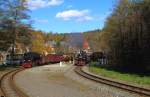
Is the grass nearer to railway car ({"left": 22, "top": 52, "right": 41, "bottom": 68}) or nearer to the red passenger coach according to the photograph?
the red passenger coach

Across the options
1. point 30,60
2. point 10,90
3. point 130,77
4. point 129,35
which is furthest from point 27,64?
point 10,90

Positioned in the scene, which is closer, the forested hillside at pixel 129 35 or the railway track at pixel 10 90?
the railway track at pixel 10 90

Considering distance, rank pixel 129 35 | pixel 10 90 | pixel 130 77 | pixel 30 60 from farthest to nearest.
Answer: pixel 30 60, pixel 129 35, pixel 130 77, pixel 10 90

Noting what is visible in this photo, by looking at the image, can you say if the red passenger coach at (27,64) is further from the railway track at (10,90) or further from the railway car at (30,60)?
the railway track at (10,90)

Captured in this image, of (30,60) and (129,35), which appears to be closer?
(129,35)

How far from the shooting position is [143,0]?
5022cm

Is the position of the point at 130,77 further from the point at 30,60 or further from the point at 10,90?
the point at 30,60

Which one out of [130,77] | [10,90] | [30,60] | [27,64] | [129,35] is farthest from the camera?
[30,60]

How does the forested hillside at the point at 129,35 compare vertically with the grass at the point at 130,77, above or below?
above

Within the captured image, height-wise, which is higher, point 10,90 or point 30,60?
point 30,60

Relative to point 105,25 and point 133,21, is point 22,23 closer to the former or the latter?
point 105,25

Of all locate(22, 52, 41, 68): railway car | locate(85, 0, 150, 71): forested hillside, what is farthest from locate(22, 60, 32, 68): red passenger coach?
locate(85, 0, 150, 71): forested hillside

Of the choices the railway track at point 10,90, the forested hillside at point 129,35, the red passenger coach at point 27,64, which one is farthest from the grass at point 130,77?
the red passenger coach at point 27,64

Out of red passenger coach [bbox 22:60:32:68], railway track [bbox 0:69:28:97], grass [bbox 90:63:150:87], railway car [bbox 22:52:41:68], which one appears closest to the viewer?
railway track [bbox 0:69:28:97]
